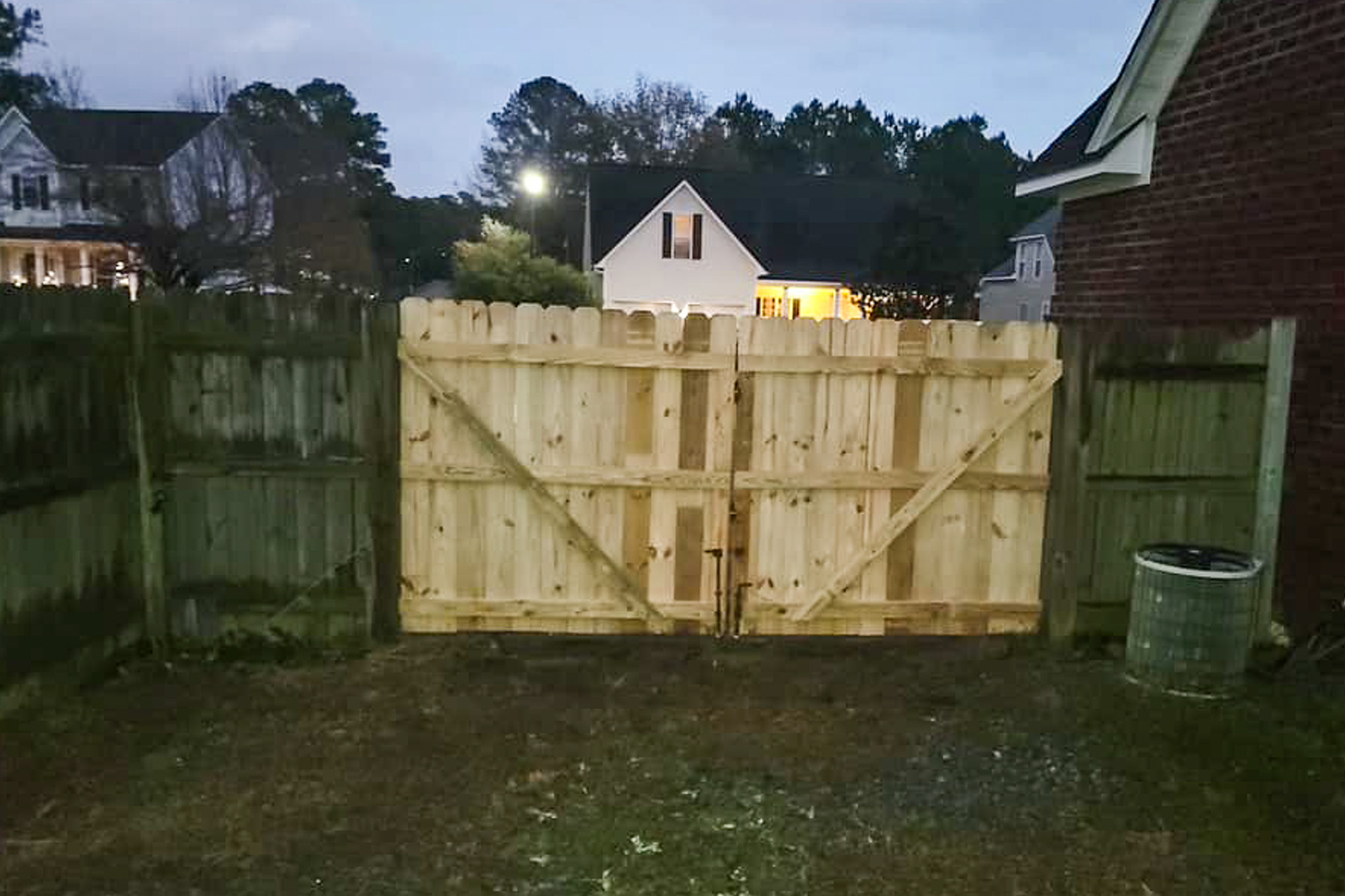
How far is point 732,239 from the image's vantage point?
3378 centimetres

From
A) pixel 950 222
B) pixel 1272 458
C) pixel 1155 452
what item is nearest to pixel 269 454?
pixel 1155 452

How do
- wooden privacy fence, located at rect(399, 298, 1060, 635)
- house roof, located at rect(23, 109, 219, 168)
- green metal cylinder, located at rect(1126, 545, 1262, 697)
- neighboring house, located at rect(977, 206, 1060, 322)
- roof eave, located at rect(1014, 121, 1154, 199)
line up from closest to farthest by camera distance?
green metal cylinder, located at rect(1126, 545, 1262, 697), wooden privacy fence, located at rect(399, 298, 1060, 635), roof eave, located at rect(1014, 121, 1154, 199), house roof, located at rect(23, 109, 219, 168), neighboring house, located at rect(977, 206, 1060, 322)

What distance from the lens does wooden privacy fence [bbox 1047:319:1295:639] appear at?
19.8 ft

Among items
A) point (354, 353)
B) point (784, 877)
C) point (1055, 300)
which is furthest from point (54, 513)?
point (1055, 300)

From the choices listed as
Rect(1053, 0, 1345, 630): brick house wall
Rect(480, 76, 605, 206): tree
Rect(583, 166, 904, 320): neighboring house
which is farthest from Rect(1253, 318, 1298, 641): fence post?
Rect(480, 76, 605, 206): tree

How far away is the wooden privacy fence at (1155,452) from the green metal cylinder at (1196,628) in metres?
0.55

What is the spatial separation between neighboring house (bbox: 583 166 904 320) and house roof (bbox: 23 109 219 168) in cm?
1224

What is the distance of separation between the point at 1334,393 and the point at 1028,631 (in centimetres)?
218

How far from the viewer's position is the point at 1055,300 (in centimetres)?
924

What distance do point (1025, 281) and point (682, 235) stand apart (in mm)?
12419

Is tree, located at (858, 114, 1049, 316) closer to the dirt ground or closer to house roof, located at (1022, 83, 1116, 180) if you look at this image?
house roof, located at (1022, 83, 1116, 180)

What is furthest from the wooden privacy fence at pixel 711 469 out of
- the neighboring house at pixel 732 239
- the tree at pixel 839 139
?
the tree at pixel 839 139

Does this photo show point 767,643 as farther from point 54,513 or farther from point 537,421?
point 54,513

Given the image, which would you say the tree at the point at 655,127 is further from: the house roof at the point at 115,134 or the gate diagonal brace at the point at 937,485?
the gate diagonal brace at the point at 937,485
